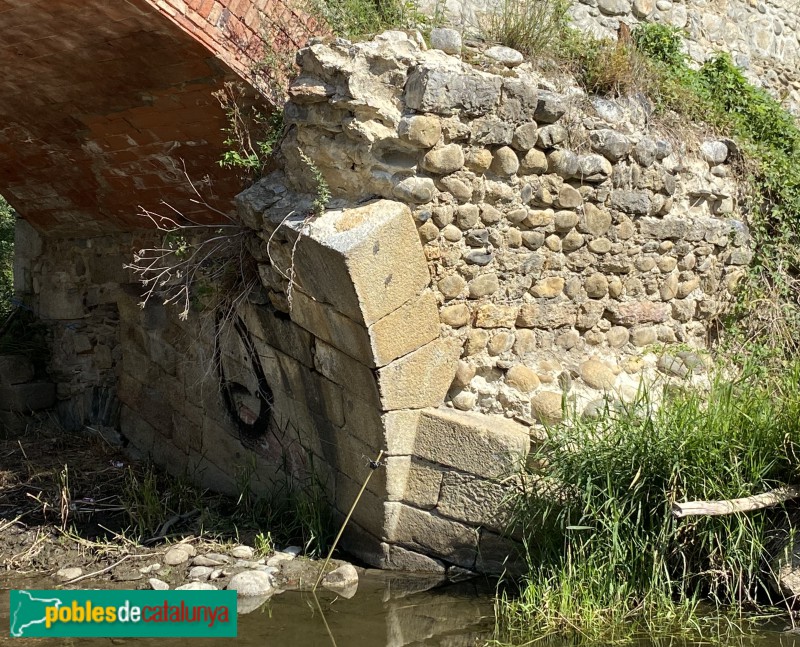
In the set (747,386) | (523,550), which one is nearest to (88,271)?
(523,550)

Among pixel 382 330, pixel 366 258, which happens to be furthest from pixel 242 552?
pixel 366 258

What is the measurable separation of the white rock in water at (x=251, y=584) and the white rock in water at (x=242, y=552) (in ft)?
0.86

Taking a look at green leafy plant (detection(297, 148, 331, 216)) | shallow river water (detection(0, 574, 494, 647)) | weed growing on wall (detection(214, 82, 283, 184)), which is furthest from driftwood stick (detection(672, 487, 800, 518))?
weed growing on wall (detection(214, 82, 283, 184))

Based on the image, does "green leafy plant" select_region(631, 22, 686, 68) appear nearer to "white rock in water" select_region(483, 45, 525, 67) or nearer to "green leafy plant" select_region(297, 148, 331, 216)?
"white rock in water" select_region(483, 45, 525, 67)

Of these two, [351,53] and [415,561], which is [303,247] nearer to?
[351,53]

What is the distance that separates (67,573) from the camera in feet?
16.2

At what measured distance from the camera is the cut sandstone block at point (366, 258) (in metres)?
4.19

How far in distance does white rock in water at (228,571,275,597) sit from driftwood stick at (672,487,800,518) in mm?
1944

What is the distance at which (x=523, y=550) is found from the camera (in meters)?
4.43

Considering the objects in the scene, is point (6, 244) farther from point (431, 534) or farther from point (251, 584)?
point (431, 534)

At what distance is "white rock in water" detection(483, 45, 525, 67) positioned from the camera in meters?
4.64

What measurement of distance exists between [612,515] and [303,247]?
1837 mm

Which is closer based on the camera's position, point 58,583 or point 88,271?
point 58,583

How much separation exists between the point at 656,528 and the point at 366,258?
1742 mm
